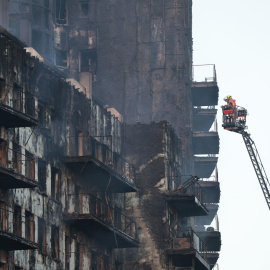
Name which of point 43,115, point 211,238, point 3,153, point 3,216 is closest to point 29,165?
point 3,153

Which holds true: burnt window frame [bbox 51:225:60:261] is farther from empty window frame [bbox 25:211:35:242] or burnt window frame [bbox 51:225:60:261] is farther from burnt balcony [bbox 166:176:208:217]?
burnt balcony [bbox 166:176:208:217]

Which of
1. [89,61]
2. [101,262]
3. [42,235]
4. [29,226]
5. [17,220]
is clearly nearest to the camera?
[17,220]

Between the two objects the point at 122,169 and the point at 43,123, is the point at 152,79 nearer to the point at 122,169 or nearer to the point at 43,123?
the point at 122,169

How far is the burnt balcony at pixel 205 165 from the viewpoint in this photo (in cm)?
9188

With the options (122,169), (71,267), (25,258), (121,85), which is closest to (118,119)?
(122,169)

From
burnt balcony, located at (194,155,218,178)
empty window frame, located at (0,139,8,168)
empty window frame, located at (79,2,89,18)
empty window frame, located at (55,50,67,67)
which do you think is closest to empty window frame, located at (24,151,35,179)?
empty window frame, located at (0,139,8,168)

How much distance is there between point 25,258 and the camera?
51.4m

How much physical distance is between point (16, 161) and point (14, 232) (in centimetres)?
343

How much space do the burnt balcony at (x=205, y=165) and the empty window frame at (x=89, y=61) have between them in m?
11.5

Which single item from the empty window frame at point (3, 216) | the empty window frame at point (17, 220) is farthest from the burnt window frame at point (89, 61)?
the empty window frame at point (3, 216)

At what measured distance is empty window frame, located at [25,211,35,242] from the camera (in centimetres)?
5247

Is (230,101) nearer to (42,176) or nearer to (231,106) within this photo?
(231,106)

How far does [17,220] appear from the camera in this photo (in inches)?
2023

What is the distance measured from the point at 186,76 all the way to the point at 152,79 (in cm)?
288
